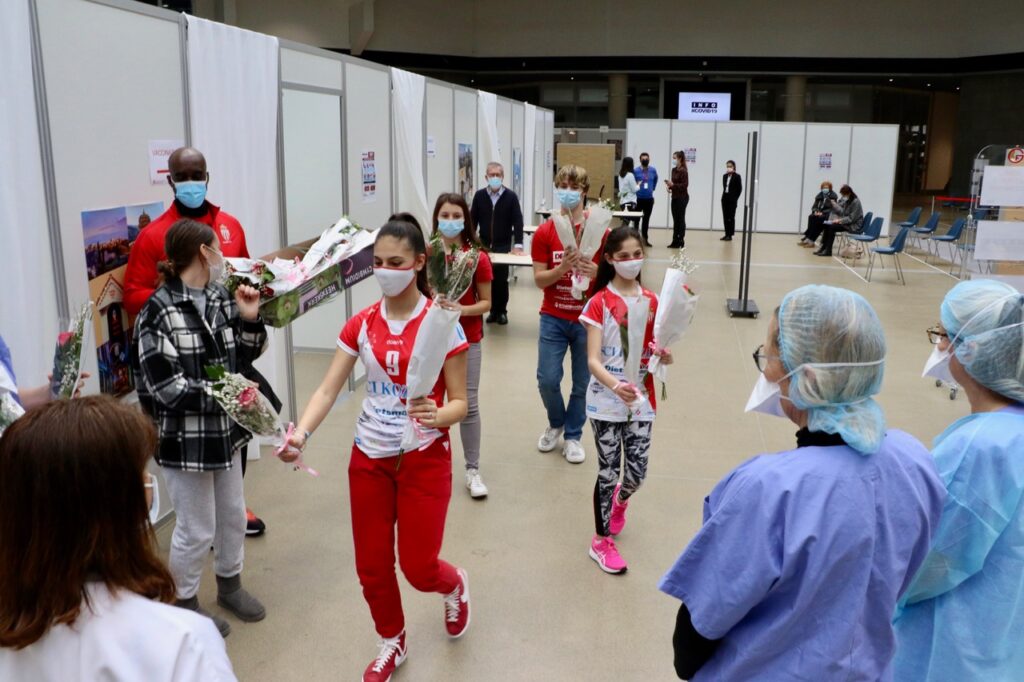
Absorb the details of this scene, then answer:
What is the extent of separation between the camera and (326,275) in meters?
3.51

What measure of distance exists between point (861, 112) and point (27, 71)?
88.6 ft

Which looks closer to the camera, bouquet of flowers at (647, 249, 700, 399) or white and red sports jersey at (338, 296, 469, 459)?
white and red sports jersey at (338, 296, 469, 459)

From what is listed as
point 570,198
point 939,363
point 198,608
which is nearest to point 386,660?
point 198,608

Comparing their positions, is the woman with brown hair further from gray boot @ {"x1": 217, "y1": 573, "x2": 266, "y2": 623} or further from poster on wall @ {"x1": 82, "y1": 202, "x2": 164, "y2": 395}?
poster on wall @ {"x1": 82, "y1": 202, "x2": 164, "y2": 395}

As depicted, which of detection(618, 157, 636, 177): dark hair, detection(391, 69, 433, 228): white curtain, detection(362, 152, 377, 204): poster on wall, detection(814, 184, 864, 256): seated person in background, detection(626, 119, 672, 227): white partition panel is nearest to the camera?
detection(362, 152, 377, 204): poster on wall

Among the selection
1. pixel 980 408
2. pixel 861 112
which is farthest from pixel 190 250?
pixel 861 112

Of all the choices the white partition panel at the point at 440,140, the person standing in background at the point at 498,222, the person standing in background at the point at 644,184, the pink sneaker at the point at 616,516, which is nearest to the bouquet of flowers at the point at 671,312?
the pink sneaker at the point at 616,516

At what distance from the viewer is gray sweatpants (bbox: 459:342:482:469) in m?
4.55

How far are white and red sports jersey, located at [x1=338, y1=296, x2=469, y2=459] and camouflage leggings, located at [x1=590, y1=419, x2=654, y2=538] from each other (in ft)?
3.57

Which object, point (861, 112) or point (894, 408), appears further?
point (861, 112)

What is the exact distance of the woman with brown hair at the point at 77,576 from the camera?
1.20 metres

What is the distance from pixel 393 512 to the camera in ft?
9.71

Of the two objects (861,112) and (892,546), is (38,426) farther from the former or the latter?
(861,112)

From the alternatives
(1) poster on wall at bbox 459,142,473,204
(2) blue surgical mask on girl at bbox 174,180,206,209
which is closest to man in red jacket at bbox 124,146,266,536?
(2) blue surgical mask on girl at bbox 174,180,206,209
